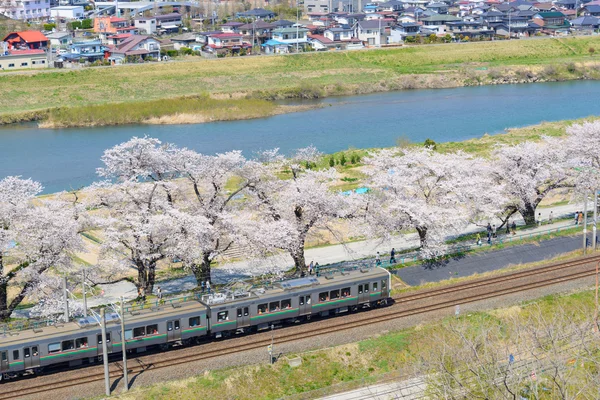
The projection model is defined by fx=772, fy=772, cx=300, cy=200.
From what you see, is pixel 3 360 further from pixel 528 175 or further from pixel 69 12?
pixel 69 12

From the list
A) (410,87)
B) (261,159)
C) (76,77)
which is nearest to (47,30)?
(76,77)

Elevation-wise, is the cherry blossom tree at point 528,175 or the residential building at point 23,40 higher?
the residential building at point 23,40

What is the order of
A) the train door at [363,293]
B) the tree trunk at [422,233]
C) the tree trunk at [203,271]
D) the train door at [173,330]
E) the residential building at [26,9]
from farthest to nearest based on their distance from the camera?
1. the residential building at [26,9]
2. the tree trunk at [422,233]
3. the tree trunk at [203,271]
4. the train door at [363,293]
5. the train door at [173,330]

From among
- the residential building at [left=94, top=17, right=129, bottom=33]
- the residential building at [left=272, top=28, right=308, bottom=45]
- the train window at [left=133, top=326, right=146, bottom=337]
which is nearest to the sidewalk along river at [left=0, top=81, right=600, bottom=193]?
the residential building at [left=272, top=28, right=308, bottom=45]

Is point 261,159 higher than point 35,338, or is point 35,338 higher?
point 261,159

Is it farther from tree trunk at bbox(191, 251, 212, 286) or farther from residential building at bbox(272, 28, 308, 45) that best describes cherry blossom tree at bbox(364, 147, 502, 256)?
residential building at bbox(272, 28, 308, 45)

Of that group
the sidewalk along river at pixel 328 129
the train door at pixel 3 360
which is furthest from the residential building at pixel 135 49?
the train door at pixel 3 360

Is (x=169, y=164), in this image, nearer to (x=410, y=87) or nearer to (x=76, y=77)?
(x=76, y=77)

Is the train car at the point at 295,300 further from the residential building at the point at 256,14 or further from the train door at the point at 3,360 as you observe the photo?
the residential building at the point at 256,14
